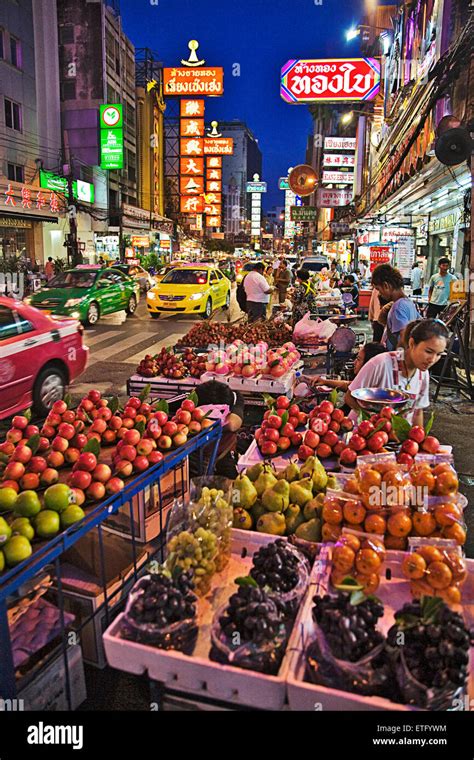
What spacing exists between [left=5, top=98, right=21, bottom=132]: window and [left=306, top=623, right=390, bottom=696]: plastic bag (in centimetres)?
3617

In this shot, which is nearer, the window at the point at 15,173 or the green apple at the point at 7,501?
the green apple at the point at 7,501

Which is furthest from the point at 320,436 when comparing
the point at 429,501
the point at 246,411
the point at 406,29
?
the point at 406,29

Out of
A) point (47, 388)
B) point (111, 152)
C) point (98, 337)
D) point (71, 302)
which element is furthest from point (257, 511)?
point (111, 152)

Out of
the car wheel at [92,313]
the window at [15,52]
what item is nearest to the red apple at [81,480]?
the car wheel at [92,313]

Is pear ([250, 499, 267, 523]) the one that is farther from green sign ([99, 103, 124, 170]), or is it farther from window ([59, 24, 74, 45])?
window ([59, 24, 74, 45])

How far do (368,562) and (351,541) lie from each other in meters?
0.14

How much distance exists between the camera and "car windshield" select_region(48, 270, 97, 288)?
57.6ft

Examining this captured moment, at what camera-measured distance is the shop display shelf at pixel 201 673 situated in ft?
6.38

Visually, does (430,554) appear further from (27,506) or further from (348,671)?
(27,506)

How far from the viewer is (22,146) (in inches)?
1314

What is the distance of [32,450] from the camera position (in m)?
3.49

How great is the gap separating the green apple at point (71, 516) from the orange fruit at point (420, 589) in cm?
158

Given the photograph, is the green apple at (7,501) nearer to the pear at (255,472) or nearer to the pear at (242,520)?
the pear at (242,520)

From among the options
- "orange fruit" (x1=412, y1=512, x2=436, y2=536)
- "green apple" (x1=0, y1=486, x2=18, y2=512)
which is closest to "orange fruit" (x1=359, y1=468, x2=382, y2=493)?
"orange fruit" (x1=412, y1=512, x2=436, y2=536)
